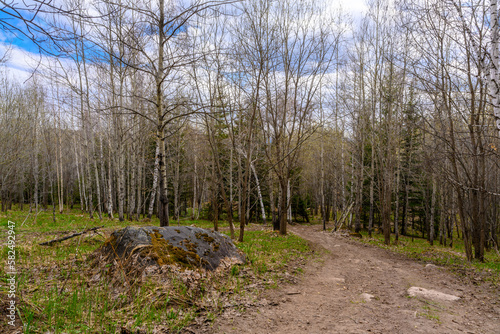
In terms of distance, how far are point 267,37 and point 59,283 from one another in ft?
28.1

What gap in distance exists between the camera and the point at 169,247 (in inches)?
188

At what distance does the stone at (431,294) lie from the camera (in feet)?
15.1

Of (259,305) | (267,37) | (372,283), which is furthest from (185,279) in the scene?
(267,37)

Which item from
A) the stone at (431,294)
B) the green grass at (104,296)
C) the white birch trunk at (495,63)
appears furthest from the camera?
the white birch trunk at (495,63)

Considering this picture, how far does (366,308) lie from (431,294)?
5.31 feet

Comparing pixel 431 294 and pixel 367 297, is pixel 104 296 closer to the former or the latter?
pixel 367 297

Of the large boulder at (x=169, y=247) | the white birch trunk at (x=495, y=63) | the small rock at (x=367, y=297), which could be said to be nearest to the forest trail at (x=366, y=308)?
the small rock at (x=367, y=297)

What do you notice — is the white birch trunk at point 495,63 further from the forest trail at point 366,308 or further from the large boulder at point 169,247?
the large boulder at point 169,247

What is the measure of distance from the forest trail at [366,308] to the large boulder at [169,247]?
1340mm

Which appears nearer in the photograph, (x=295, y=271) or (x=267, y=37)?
(x=295, y=271)

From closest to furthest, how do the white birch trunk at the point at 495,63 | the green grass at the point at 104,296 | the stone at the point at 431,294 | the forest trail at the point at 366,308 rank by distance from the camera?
the green grass at the point at 104,296 → the forest trail at the point at 366,308 → the stone at the point at 431,294 → the white birch trunk at the point at 495,63

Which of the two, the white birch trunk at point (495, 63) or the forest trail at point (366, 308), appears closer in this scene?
the forest trail at point (366, 308)

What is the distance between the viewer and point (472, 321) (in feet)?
12.3

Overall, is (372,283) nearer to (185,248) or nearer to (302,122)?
(185,248)
